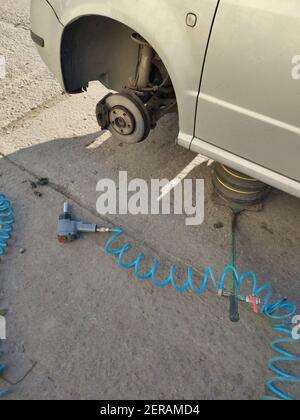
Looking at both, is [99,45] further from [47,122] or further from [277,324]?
[277,324]

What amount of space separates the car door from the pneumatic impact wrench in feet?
3.18

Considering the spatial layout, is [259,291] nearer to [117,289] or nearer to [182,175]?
[117,289]

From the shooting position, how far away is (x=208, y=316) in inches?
84.5

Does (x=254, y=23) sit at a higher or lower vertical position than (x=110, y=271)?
higher

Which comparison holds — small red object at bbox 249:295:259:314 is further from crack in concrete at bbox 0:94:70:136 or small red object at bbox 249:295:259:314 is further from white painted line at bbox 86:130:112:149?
crack in concrete at bbox 0:94:70:136

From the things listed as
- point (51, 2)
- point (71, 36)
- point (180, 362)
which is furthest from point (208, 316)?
point (51, 2)

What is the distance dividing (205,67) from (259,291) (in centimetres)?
130

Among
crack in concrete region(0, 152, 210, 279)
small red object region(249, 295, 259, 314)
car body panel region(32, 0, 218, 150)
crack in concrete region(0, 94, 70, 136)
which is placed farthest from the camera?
crack in concrete region(0, 94, 70, 136)

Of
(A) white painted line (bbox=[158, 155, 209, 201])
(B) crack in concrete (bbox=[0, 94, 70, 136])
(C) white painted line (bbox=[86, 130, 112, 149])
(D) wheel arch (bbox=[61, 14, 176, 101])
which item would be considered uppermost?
(D) wheel arch (bbox=[61, 14, 176, 101])

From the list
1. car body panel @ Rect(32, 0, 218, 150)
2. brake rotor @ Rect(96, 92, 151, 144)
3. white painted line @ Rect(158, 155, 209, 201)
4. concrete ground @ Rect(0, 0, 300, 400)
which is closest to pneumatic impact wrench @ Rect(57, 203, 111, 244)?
concrete ground @ Rect(0, 0, 300, 400)

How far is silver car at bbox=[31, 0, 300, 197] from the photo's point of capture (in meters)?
1.74

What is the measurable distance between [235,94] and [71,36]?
1284 mm

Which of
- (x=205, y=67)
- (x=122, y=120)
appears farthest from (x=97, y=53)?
(x=205, y=67)
